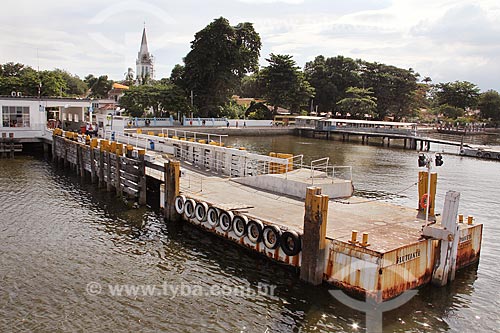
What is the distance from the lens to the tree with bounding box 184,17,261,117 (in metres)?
79.5

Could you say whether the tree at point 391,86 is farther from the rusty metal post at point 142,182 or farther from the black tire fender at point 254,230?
the black tire fender at point 254,230

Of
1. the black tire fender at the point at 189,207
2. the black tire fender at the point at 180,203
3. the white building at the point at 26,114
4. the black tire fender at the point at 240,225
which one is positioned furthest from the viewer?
the white building at the point at 26,114

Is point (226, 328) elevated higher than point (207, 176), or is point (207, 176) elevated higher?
point (207, 176)

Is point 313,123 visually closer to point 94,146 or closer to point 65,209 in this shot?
point 94,146

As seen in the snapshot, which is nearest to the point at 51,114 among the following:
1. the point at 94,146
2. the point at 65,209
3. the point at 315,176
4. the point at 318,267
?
the point at 94,146

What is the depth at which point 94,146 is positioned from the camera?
3297 centimetres

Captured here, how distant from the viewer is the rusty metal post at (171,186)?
73.7 feet

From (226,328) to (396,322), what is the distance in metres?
5.18

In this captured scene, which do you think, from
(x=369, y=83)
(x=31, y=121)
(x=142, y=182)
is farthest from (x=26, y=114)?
(x=369, y=83)

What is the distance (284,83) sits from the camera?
3580 inches

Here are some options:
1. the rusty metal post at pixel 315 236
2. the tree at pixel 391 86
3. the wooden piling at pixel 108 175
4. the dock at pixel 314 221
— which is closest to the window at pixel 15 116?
the wooden piling at pixel 108 175

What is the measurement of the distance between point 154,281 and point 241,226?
426 cm

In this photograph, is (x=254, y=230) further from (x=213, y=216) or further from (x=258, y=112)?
(x=258, y=112)

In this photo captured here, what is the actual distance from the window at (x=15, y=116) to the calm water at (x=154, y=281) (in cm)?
2280
